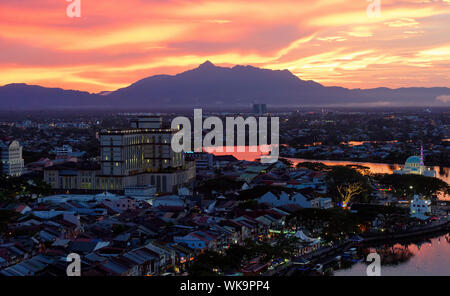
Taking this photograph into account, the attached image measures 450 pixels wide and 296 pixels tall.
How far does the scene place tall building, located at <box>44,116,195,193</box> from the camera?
23703 millimetres

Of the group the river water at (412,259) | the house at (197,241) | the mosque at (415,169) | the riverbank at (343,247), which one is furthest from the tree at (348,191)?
the house at (197,241)

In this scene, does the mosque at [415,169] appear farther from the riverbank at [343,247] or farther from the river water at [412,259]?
the river water at [412,259]

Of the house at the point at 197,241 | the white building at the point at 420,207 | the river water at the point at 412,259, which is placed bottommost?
the river water at the point at 412,259

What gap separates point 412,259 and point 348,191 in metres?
7.17

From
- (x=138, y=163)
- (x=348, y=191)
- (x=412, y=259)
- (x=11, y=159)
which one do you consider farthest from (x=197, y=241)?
(x=11, y=159)

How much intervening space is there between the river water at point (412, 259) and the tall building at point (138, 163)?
10.2 meters

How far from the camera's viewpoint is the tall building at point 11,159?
1197 inches

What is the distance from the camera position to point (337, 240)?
15.6m

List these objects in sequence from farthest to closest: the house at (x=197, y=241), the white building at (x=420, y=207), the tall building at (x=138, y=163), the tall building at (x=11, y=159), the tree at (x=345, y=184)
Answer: the tall building at (x=11, y=159) → the tall building at (x=138, y=163) → the tree at (x=345, y=184) → the white building at (x=420, y=207) → the house at (x=197, y=241)
